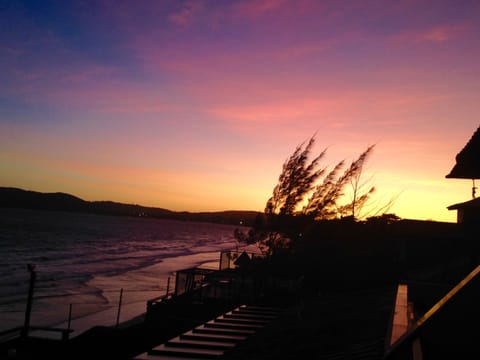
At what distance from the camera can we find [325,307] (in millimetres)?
11789

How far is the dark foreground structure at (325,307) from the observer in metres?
2.40

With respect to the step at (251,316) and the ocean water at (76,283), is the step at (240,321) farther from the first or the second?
the ocean water at (76,283)

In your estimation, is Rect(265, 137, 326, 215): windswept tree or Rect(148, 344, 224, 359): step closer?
Rect(148, 344, 224, 359): step

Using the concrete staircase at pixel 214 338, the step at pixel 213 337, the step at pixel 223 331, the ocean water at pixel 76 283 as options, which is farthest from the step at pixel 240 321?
the ocean water at pixel 76 283

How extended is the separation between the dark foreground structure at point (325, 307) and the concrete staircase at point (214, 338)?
2cm

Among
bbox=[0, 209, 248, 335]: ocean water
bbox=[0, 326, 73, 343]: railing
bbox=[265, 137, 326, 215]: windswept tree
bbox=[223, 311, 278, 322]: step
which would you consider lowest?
bbox=[0, 209, 248, 335]: ocean water

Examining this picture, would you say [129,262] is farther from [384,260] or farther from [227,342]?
[227,342]

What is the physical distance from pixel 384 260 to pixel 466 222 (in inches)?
433

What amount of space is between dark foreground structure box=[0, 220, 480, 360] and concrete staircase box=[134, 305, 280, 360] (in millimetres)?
23

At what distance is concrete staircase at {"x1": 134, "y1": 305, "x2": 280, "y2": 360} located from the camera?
7.86m

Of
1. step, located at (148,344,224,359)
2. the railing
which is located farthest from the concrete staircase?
the railing

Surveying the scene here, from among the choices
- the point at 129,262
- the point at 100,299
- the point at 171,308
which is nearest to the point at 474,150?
the point at 171,308

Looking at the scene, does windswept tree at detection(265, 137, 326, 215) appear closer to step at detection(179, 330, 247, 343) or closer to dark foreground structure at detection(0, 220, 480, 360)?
dark foreground structure at detection(0, 220, 480, 360)

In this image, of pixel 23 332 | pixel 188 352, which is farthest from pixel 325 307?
pixel 23 332
